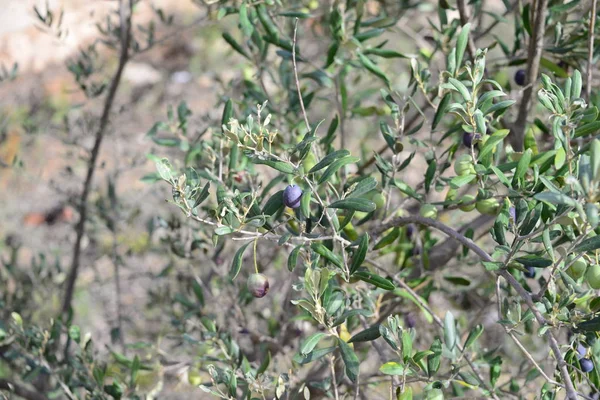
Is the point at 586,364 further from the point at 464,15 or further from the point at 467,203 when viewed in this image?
the point at 464,15

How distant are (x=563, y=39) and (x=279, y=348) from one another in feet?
3.03

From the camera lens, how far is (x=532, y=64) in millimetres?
1347

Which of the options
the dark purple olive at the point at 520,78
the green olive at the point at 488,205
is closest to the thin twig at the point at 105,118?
the dark purple olive at the point at 520,78

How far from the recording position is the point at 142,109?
5.30 m

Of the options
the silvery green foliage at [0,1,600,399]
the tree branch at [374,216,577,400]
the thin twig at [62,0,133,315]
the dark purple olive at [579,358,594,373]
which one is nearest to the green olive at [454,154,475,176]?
the silvery green foliage at [0,1,600,399]

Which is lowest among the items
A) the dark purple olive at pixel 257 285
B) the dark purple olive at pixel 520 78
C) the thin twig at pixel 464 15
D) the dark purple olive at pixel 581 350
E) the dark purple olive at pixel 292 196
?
the dark purple olive at pixel 581 350

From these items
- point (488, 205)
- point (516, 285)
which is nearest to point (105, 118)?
point (488, 205)

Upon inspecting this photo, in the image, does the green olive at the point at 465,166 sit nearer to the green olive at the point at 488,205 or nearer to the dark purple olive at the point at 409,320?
the green olive at the point at 488,205

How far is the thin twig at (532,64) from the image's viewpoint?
1.30 metres

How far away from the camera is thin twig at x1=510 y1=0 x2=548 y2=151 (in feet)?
4.25

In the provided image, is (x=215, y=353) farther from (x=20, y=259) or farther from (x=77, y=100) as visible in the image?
(x=77, y=100)

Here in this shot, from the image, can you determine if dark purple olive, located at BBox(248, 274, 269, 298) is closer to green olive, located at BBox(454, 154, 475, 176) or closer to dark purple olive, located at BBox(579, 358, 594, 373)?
green olive, located at BBox(454, 154, 475, 176)

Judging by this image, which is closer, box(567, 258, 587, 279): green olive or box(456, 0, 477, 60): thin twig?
box(567, 258, 587, 279): green olive

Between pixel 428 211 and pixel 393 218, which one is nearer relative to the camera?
pixel 428 211
